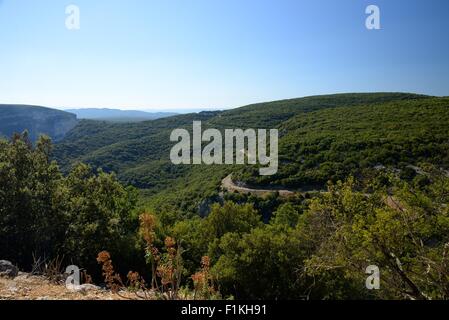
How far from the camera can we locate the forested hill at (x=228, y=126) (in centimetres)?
6106

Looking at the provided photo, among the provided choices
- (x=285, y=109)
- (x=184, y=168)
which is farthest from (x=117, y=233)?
(x=285, y=109)

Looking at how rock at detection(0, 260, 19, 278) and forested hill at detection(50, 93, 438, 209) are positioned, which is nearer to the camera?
rock at detection(0, 260, 19, 278)

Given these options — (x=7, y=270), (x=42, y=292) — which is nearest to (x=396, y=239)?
(x=42, y=292)

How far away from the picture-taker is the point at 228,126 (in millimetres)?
123438

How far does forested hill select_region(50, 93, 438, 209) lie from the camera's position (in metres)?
61.1

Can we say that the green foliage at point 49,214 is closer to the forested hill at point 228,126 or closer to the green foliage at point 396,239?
the green foliage at point 396,239

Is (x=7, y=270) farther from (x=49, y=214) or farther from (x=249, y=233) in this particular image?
(x=249, y=233)

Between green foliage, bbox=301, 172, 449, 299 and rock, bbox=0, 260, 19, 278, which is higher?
green foliage, bbox=301, 172, 449, 299

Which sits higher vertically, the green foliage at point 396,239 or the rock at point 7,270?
the green foliage at point 396,239

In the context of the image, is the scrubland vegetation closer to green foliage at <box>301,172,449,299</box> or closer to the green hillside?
green foliage at <box>301,172,449,299</box>

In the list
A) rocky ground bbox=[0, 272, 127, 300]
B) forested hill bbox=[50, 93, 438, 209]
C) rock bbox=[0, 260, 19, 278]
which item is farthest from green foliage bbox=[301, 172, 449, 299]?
forested hill bbox=[50, 93, 438, 209]

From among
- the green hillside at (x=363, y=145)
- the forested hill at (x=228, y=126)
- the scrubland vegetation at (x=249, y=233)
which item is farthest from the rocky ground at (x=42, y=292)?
the forested hill at (x=228, y=126)
